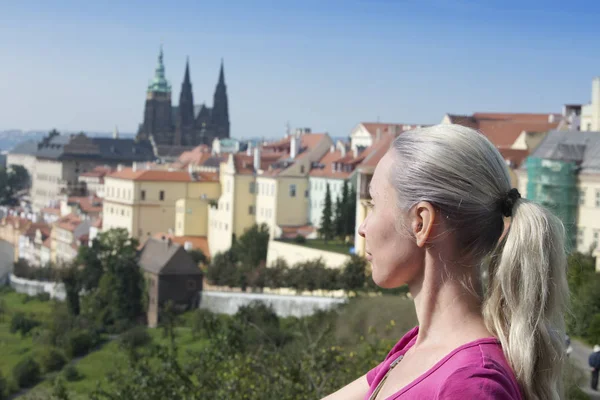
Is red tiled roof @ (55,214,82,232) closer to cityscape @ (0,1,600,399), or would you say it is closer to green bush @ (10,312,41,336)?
cityscape @ (0,1,600,399)

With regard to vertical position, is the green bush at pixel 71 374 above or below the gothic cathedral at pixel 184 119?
below

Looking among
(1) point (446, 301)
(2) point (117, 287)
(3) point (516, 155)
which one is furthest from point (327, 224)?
(1) point (446, 301)

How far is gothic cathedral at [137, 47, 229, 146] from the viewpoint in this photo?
122 meters

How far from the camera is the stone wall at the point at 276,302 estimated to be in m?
33.0

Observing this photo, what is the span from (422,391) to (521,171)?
3077 cm

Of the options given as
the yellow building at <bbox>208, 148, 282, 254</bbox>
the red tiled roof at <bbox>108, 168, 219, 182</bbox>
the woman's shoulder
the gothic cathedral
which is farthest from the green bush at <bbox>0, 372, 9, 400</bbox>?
the gothic cathedral

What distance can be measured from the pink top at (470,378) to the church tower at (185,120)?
121 metres

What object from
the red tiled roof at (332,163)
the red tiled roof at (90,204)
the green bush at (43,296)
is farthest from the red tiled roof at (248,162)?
the red tiled roof at (90,204)

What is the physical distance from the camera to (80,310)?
4162 centimetres

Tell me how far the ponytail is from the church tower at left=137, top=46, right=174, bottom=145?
121673 millimetres

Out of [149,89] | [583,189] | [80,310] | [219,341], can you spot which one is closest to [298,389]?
[219,341]

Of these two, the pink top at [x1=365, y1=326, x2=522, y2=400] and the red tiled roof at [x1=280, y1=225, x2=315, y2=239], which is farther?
the red tiled roof at [x1=280, y1=225, x2=315, y2=239]

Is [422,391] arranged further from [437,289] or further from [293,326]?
[293,326]

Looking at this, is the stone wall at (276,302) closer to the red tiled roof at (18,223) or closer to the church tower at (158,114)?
the red tiled roof at (18,223)
